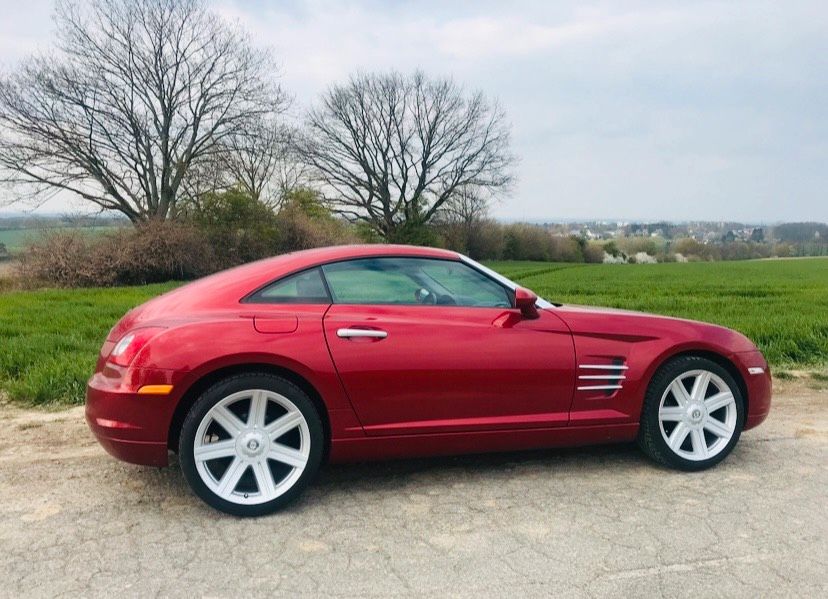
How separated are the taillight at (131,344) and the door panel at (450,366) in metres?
0.87

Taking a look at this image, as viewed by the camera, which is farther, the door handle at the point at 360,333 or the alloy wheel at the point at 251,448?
the door handle at the point at 360,333

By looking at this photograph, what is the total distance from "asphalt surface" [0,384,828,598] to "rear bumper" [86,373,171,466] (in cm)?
31

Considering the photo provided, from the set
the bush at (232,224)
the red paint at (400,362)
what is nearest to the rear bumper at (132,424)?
the red paint at (400,362)

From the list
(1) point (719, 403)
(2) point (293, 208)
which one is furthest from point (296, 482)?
(2) point (293, 208)

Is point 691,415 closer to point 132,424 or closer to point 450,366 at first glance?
point 450,366

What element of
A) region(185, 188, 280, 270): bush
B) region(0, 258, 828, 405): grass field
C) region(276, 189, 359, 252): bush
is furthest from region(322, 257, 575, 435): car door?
region(276, 189, 359, 252): bush

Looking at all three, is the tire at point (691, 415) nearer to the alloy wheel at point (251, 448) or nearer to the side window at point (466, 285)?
the side window at point (466, 285)

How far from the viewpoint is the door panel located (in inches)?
134

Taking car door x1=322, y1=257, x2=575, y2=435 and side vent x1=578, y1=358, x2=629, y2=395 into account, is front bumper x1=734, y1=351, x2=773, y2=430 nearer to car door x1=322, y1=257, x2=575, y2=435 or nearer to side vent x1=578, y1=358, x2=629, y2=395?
side vent x1=578, y1=358, x2=629, y2=395

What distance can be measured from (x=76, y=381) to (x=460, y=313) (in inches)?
156

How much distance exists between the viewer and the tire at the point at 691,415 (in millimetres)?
3854

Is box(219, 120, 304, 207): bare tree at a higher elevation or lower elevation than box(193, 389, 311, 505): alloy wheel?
higher

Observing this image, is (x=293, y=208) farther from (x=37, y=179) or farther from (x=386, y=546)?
(x=386, y=546)

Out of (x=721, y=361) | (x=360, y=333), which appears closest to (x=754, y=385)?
(x=721, y=361)
